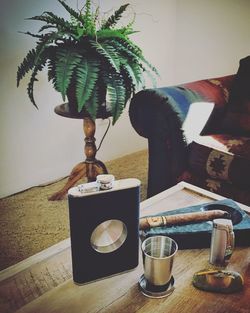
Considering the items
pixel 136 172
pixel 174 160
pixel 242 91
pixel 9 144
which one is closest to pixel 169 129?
pixel 174 160

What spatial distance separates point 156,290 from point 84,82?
3.22ft

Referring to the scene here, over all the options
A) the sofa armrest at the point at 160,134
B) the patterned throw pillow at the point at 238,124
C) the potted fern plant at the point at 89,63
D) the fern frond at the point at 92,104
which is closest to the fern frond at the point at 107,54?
the potted fern plant at the point at 89,63

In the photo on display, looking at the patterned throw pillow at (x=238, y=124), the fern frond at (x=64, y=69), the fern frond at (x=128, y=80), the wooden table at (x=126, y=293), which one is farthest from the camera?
the patterned throw pillow at (x=238, y=124)

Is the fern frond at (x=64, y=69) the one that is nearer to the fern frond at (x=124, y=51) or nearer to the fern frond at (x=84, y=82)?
the fern frond at (x=84, y=82)

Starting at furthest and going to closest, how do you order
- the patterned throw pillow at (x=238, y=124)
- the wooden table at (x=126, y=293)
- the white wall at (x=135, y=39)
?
1. the white wall at (x=135, y=39)
2. the patterned throw pillow at (x=238, y=124)
3. the wooden table at (x=126, y=293)

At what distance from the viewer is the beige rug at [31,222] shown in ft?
5.14

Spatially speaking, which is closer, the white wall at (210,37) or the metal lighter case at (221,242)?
the metal lighter case at (221,242)

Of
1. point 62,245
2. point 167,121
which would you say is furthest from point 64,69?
point 62,245

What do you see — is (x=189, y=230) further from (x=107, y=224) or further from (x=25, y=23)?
(x=25, y=23)

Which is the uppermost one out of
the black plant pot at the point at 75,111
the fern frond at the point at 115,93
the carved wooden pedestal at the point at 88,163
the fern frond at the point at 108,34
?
the fern frond at the point at 108,34

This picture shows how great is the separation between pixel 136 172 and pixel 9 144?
31.1 inches

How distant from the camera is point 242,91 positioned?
6.07ft

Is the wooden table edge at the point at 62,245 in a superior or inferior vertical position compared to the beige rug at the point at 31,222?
superior

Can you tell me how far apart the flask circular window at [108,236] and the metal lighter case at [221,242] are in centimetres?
20
